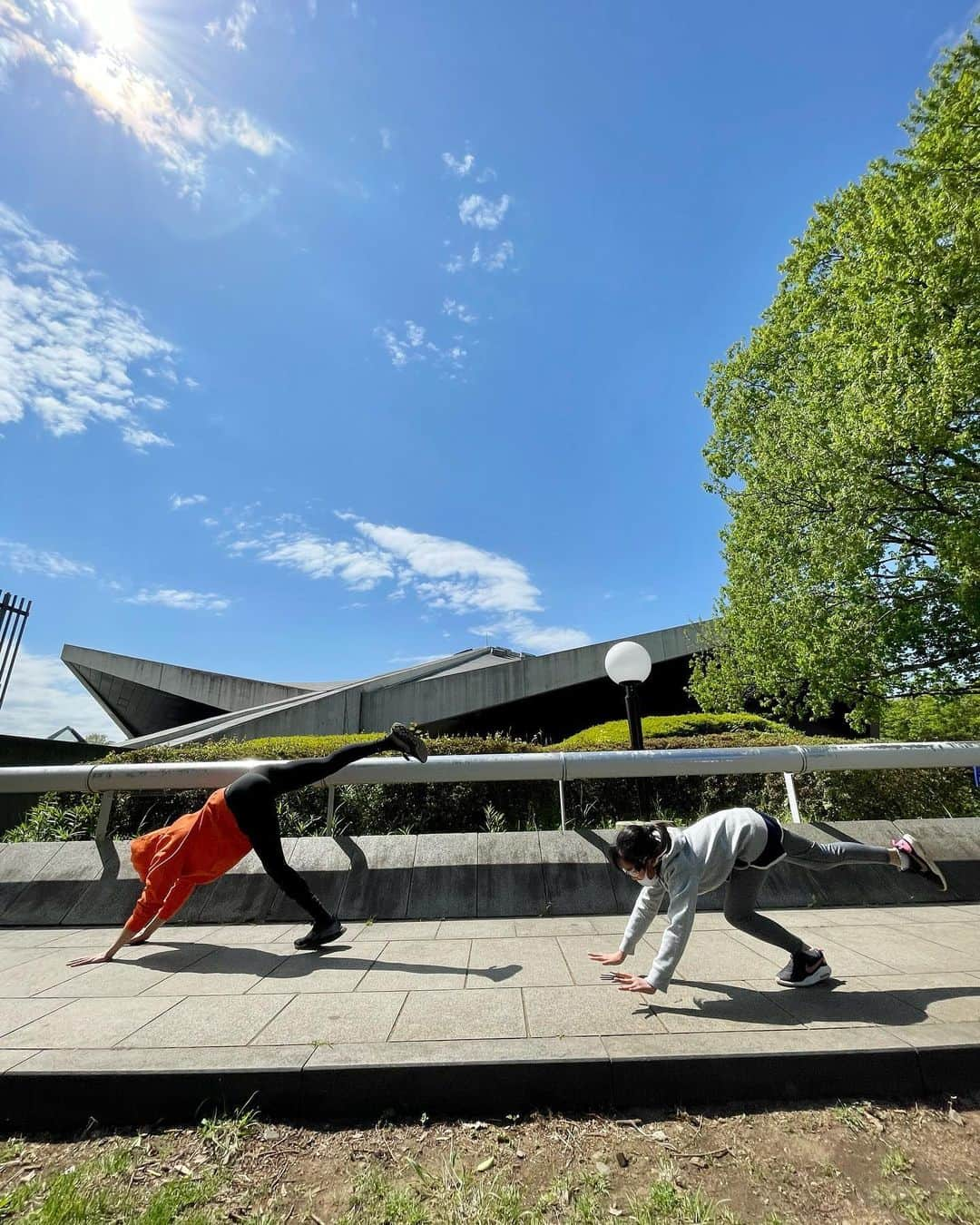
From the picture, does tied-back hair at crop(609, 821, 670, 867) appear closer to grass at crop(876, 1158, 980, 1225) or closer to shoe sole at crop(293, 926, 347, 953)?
grass at crop(876, 1158, 980, 1225)

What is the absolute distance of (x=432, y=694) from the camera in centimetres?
1967

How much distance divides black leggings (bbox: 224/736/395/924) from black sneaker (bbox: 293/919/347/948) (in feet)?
0.11

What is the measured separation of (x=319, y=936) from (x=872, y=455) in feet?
35.8

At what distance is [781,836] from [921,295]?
32.4ft

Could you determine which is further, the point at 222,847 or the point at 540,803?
the point at 540,803

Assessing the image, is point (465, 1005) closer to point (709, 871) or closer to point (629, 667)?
point (709, 871)

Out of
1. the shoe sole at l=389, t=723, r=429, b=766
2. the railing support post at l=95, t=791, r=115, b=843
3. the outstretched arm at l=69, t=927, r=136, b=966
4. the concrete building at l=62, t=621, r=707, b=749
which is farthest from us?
the concrete building at l=62, t=621, r=707, b=749

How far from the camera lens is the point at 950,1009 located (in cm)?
285

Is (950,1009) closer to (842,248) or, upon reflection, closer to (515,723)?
(842,248)

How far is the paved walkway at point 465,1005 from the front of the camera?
240cm

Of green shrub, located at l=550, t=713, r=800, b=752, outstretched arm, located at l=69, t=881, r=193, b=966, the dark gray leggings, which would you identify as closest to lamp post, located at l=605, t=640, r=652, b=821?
the dark gray leggings

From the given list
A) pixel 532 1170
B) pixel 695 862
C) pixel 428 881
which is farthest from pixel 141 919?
pixel 695 862

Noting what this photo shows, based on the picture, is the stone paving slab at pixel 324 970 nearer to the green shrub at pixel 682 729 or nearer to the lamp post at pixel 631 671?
the lamp post at pixel 631 671

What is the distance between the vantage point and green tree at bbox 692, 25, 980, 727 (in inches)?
361
